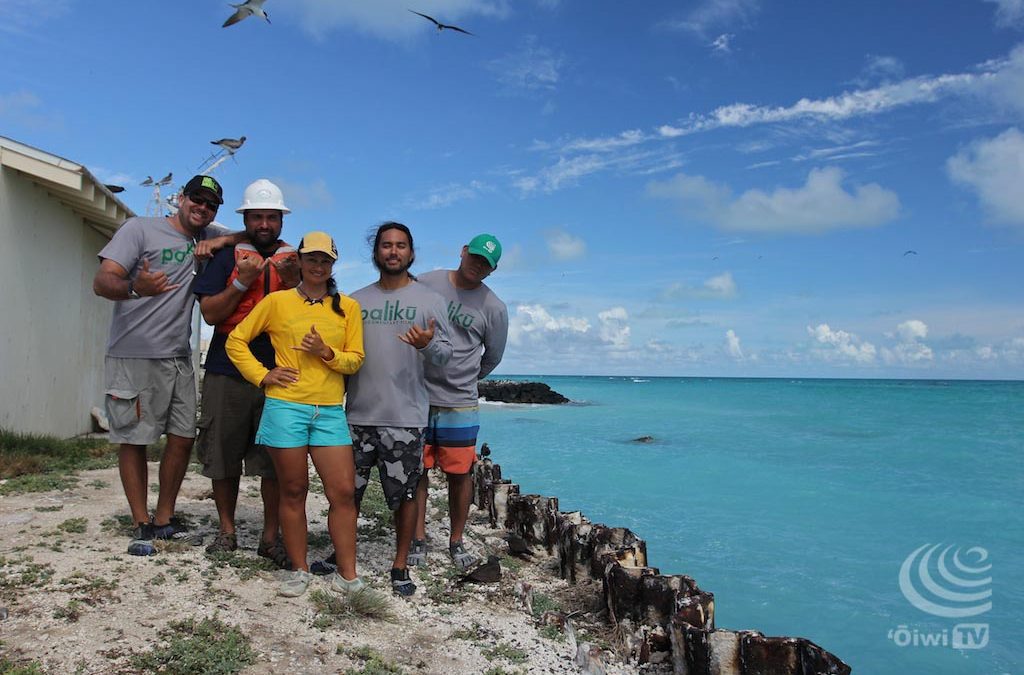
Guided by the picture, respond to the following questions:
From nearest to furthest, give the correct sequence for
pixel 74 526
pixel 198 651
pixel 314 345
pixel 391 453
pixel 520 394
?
pixel 198 651
pixel 314 345
pixel 391 453
pixel 74 526
pixel 520 394

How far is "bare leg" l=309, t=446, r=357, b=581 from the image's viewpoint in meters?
3.95

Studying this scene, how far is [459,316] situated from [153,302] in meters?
2.01

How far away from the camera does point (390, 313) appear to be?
4.20 metres

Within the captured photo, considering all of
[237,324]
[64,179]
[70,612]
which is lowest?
[70,612]

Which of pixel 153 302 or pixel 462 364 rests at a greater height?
pixel 153 302

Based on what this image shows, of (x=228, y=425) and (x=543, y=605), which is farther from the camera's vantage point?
(x=543, y=605)

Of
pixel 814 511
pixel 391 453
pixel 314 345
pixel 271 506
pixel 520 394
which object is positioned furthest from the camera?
pixel 520 394

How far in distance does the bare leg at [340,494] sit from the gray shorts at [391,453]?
0.46 feet

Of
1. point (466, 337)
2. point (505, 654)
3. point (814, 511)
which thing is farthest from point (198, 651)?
point (814, 511)

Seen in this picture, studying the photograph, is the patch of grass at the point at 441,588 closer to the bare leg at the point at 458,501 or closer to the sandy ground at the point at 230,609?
the sandy ground at the point at 230,609

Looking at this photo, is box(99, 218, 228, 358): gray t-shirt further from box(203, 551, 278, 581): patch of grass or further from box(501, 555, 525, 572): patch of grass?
box(501, 555, 525, 572): patch of grass

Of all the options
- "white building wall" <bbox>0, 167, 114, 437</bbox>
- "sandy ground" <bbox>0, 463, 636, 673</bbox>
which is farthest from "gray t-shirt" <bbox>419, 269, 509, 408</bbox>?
"white building wall" <bbox>0, 167, 114, 437</bbox>

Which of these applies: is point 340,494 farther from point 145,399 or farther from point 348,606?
point 145,399

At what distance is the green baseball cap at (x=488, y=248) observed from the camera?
4836 mm
